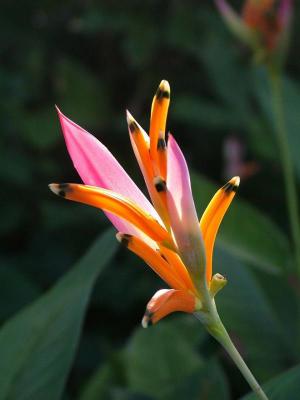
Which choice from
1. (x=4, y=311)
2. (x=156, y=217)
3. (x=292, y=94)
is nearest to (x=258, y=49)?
(x=292, y=94)

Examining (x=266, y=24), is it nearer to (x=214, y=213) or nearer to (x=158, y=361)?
(x=158, y=361)

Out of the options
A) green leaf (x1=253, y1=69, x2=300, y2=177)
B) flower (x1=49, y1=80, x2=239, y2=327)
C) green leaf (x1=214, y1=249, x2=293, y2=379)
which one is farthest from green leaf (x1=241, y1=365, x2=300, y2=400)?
green leaf (x1=253, y1=69, x2=300, y2=177)

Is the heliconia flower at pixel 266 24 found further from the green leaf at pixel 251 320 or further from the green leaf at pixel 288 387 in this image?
the green leaf at pixel 288 387

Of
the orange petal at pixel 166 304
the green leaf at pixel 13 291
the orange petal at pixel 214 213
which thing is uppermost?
the orange petal at pixel 214 213

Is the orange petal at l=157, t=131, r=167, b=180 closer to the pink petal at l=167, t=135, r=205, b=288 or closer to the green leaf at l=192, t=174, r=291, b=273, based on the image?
the pink petal at l=167, t=135, r=205, b=288

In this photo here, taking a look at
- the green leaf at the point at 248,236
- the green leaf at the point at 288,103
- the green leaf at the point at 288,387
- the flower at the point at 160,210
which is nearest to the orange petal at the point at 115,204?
the flower at the point at 160,210

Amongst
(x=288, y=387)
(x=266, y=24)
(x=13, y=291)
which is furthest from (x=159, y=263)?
(x=13, y=291)

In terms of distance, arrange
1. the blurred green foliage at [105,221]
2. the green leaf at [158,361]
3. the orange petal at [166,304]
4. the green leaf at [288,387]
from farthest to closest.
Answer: the green leaf at [158,361]
the blurred green foliage at [105,221]
the green leaf at [288,387]
the orange petal at [166,304]
